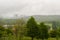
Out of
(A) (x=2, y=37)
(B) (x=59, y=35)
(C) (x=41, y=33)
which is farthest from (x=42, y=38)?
(A) (x=2, y=37)

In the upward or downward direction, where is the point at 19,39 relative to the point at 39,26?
downward

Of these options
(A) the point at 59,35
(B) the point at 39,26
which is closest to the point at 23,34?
(B) the point at 39,26

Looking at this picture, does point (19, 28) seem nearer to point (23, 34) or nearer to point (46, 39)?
point (23, 34)

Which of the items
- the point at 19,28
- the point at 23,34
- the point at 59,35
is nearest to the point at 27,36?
the point at 23,34

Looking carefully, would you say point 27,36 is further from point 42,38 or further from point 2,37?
point 2,37

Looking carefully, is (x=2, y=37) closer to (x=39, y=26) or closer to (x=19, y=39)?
(x=19, y=39)

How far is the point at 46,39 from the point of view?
72.0 feet

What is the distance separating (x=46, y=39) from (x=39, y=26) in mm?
1942

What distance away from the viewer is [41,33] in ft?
67.8

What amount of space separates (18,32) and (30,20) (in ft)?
7.93

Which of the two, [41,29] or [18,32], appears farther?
[18,32]

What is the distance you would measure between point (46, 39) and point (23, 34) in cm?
274

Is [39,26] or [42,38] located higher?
[39,26]

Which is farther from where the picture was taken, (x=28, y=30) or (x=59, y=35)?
(x=59, y=35)
